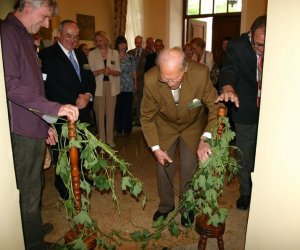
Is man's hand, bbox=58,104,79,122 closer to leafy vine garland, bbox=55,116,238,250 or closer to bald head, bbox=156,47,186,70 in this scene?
leafy vine garland, bbox=55,116,238,250

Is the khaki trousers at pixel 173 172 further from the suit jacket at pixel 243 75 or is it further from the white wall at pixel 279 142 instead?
the white wall at pixel 279 142

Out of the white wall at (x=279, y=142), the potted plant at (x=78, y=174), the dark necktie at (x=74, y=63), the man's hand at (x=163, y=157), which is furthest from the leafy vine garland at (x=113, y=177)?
the dark necktie at (x=74, y=63)

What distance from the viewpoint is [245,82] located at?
2570 mm

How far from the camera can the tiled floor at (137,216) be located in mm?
2359

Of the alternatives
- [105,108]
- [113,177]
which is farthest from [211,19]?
[113,177]

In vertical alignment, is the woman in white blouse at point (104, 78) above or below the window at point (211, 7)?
below

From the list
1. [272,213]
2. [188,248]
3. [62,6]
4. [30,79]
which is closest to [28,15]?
[30,79]

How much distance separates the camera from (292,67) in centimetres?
71

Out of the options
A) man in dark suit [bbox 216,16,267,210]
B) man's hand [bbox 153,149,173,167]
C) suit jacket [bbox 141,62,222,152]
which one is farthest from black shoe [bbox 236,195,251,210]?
man's hand [bbox 153,149,173,167]

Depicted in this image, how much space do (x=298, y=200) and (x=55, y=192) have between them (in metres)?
2.87

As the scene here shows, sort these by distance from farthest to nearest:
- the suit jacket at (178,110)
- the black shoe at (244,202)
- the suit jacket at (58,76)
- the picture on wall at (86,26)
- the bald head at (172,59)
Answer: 1. the picture on wall at (86,26)
2. the black shoe at (244,202)
3. the suit jacket at (58,76)
4. the suit jacket at (178,110)
5. the bald head at (172,59)

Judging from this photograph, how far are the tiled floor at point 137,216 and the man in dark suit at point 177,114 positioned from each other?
208mm

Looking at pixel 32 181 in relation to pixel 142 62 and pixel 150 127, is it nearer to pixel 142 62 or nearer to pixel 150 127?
pixel 150 127

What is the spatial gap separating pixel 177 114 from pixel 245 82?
2.31 feet
